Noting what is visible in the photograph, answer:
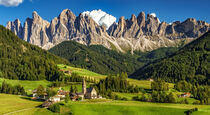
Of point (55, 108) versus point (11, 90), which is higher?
point (11, 90)

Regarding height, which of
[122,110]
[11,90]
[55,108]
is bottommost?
[122,110]

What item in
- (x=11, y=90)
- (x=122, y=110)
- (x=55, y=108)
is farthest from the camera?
(x=11, y=90)

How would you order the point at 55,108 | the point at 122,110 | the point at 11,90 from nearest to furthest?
the point at 55,108 < the point at 122,110 < the point at 11,90

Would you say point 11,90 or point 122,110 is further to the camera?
point 11,90

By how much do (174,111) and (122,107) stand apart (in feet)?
73.2

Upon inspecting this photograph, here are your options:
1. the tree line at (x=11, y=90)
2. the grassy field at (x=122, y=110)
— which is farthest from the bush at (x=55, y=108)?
the tree line at (x=11, y=90)

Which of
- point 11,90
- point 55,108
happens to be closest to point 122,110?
point 55,108

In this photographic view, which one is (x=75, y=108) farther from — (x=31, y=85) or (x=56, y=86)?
(x=31, y=85)

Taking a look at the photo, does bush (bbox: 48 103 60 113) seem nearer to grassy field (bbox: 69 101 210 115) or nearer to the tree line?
grassy field (bbox: 69 101 210 115)

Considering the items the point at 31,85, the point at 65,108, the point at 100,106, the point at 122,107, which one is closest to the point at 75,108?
the point at 65,108

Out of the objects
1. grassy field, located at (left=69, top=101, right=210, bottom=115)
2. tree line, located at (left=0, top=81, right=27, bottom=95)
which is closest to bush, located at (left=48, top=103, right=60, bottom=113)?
grassy field, located at (left=69, top=101, right=210, bottom=115)

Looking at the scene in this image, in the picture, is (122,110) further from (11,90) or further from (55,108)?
(11,90)

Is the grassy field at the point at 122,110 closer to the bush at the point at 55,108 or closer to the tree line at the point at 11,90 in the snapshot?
the bush at the point at 55,108

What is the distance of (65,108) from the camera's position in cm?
9756
